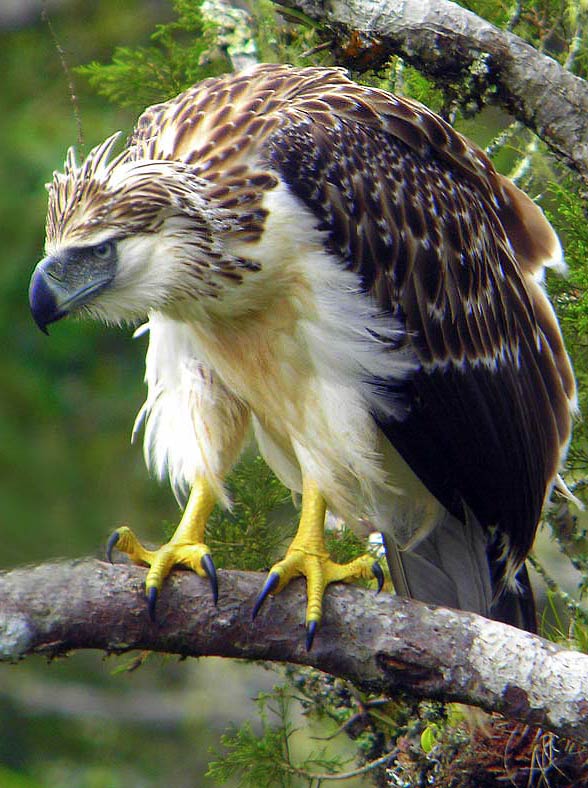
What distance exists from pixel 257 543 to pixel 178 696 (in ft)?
9.81

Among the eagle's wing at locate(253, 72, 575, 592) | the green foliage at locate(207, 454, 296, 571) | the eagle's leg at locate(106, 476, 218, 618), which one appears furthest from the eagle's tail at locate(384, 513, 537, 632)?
the eagle's leg at locate(106, 476, 218, 618)

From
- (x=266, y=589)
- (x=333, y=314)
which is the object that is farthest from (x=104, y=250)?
(x=266, y=589)

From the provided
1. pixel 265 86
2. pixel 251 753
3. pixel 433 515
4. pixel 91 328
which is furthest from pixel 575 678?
pixel 91 328

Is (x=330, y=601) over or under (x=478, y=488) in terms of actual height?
under

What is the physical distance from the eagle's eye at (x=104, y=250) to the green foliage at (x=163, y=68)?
1711 mm

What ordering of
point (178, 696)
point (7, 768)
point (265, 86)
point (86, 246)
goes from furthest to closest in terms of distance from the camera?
point (178, 696), point (7, 768), point (265, 86), point (86, 246)

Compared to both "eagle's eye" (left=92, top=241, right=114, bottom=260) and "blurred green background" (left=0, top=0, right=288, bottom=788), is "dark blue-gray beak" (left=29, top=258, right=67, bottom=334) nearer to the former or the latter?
"eagle's eye" (left=92, top=241, right=114, bottom=260)

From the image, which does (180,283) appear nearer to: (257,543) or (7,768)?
(257,543)

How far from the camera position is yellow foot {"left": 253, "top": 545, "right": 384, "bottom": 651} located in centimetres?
337

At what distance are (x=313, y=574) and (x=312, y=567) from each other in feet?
0.10

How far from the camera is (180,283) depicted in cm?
338

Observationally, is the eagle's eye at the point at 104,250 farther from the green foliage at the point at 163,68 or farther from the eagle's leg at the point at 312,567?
the green foliage at the point at 163,68

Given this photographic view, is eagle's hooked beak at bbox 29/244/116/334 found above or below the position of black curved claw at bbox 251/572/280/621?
above

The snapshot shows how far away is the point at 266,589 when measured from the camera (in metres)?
3.37
